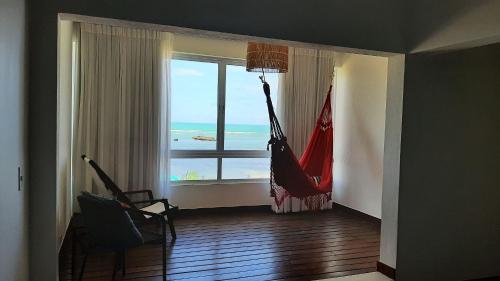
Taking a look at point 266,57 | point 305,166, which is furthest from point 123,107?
point 305,166

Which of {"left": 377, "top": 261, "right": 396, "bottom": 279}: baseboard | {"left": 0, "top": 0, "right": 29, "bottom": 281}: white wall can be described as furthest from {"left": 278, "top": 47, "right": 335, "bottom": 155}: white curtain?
{"left": 0, "top": 0, "right": 29, "bottom": 281}: white wall

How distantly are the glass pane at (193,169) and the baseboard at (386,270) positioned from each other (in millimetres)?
2389

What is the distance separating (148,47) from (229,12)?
223 centimetres

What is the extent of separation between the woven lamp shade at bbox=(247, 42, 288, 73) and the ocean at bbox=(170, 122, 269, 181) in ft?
3.99

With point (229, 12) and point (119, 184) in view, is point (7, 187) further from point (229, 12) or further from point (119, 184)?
point (119, 184)

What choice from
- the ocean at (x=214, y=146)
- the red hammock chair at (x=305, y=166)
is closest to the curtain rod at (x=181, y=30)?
the red hammock chair at (x=305, y=166)

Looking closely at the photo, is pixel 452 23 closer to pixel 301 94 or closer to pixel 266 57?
pixel 266 57

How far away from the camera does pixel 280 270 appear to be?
9.51 ft

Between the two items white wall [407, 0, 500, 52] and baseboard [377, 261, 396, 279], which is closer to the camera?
white wall [407, 0, 500, 52]

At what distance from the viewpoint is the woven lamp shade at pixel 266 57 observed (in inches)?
142

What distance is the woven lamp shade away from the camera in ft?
11.8

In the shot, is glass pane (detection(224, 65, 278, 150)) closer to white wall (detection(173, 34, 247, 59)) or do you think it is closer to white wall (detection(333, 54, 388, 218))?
white wall (detection(173, 34, 247, 59))

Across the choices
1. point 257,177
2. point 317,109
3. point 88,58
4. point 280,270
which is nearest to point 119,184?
point 88,58

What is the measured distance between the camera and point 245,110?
4750 millimetres
